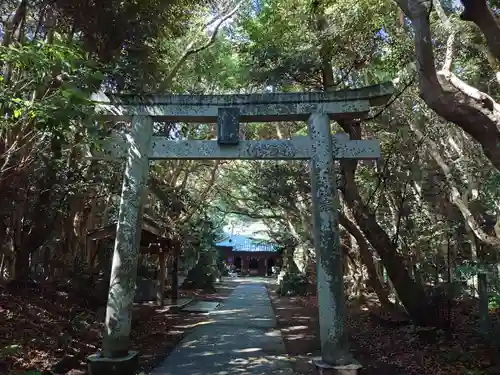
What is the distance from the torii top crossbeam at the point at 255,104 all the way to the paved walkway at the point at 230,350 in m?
4.07

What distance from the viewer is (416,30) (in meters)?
4.93

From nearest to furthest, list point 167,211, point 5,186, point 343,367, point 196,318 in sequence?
point 343,367, point 5,186, point 196,318, point 167,211

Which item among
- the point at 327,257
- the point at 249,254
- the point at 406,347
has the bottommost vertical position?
the point at 406,347

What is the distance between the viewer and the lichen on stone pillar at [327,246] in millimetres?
5883

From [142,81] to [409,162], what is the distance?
7612 mm

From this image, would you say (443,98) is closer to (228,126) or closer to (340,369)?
(228,126)

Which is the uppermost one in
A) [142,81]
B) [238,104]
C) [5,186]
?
[142,81]

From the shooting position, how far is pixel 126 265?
6277 mm

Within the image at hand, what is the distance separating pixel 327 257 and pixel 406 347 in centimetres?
326

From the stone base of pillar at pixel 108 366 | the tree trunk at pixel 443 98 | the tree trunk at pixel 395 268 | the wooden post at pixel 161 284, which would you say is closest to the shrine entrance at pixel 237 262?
the wooden post at pixel 161 284

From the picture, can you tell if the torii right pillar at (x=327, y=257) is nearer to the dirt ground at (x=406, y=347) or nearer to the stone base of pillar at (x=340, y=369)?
the stone base of pillar at (x=340, y=369)

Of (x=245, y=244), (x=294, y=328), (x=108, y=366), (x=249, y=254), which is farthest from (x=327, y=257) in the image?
(x=245, y=244)

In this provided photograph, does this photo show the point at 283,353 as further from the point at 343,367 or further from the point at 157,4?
the point at 157,4

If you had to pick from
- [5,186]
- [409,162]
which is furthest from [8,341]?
[409,162]
